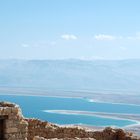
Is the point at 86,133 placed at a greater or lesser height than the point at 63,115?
lesser

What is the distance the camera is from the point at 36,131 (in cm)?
2614

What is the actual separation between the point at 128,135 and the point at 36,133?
5388 mm

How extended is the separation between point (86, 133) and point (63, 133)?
1.55 meters

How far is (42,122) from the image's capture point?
26312 millimetres

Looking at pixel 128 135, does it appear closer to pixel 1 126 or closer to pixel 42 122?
pixel 42 122

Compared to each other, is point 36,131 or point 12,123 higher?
point 36,131

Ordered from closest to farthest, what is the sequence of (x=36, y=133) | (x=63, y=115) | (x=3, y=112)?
(x=3, y=112) < (x=36, y=133) < (x=63, y=115)

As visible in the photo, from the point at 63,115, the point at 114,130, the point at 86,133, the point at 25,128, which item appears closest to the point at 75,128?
the point at 86,133

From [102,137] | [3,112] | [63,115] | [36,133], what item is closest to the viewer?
[3,112]

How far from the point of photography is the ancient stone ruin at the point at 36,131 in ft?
63.2

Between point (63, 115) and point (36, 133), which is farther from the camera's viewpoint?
point (63, 115)

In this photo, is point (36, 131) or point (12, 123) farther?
point (36, 131)

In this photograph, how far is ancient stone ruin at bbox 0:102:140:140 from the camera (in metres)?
19.3

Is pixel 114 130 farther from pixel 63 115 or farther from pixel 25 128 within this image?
pixel 63 115
